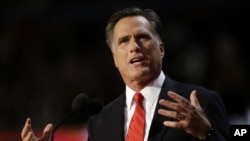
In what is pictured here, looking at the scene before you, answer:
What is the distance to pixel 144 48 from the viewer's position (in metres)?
2.08

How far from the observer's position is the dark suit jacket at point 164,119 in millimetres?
1878

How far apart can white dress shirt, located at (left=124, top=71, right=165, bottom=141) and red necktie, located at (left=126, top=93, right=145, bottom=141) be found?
2 centimetres

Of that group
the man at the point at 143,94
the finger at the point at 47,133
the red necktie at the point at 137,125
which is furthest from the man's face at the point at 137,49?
the finger at the point at 47,133

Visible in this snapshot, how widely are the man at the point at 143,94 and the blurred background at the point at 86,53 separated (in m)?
1.20

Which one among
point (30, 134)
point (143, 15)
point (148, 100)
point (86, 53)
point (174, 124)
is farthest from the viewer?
point (86, 53)

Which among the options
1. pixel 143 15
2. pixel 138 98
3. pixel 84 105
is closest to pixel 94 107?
pixel 84 105

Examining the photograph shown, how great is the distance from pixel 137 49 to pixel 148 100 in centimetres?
19

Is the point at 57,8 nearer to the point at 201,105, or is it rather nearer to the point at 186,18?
the point at 186,18

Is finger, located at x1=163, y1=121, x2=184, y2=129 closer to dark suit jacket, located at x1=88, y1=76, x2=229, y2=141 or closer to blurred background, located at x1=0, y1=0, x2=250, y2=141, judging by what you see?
dark suit jacket, located at x1=88, y1=76, x2=229, y2=141

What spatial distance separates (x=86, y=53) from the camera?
393 centimetres

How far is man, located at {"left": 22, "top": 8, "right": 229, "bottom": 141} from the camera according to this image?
1899mm

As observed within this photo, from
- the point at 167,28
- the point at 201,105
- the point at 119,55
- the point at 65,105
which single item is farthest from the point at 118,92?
the point at 201,105

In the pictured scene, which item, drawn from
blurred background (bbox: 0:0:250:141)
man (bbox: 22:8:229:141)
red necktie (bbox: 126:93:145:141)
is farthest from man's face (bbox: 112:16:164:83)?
blurred background (bbox: 0:0:250:141)

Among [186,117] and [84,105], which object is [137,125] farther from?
[186,117]
